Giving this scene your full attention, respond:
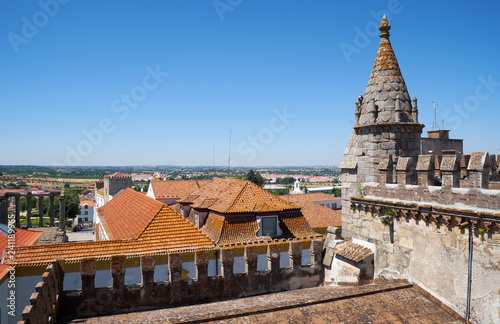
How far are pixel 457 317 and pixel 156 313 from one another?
26.3 feet

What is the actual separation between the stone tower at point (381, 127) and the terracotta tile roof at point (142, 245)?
718 cm

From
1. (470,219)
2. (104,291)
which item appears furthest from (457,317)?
(104,291)

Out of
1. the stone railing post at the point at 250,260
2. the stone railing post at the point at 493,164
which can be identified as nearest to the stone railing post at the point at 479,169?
the stone railing post at the point at 493,164

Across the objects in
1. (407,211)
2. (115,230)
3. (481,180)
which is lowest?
(115,230)

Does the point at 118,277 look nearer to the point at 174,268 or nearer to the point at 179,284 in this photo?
the point at 174,268

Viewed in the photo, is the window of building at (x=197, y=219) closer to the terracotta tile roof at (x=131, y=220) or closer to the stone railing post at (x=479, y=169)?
the terracotta tile roof at (x=131, y=220)

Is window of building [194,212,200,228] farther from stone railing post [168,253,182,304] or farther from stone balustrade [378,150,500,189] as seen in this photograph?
stone balustrade [378,150,500,189]

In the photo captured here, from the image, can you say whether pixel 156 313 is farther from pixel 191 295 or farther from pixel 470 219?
pixel 470 219

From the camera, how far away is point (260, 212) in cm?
2241

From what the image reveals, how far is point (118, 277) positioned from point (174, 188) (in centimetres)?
3398

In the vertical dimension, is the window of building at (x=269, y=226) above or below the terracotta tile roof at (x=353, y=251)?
below

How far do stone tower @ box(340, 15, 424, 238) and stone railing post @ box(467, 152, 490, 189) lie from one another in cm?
245

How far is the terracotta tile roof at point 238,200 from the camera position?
22.4 meters

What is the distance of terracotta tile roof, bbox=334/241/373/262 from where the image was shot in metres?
11.0
